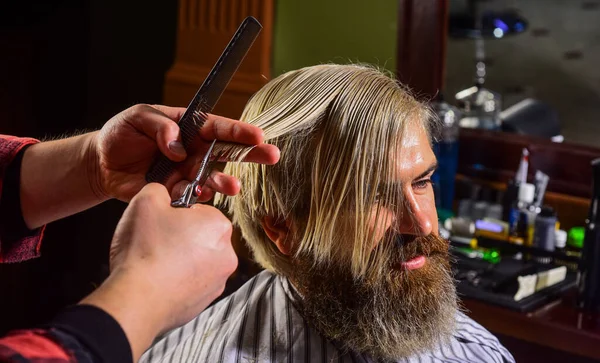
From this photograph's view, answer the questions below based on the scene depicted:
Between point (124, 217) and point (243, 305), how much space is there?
734 mm

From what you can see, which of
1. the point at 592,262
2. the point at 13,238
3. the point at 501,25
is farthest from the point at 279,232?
the point at 501,25

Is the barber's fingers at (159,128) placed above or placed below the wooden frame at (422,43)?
below

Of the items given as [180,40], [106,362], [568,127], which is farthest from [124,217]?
[568,127]

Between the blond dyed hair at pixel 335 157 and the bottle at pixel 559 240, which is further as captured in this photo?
the bottle at pixel 559 240

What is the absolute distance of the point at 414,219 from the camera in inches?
58.1

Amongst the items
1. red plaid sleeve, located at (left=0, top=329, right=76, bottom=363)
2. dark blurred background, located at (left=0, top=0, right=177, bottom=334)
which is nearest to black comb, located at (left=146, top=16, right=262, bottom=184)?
red plaid sleeve, located at (left=0, top=329, right=76, bottom=363)

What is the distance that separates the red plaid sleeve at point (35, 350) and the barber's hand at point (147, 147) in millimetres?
417

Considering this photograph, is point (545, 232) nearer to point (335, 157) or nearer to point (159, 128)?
point (335, 157)

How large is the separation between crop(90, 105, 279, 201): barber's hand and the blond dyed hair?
0.69 ft

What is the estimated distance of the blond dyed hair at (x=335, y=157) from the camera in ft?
4.78

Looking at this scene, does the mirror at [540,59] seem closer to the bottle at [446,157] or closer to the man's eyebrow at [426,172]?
the bottle at [446,157]

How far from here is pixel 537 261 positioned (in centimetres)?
245

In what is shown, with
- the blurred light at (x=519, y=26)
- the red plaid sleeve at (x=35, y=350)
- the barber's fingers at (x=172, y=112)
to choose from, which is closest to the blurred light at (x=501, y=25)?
the blurred light at (x=519, y=26)

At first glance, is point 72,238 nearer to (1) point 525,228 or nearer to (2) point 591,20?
(1) point 525,228
